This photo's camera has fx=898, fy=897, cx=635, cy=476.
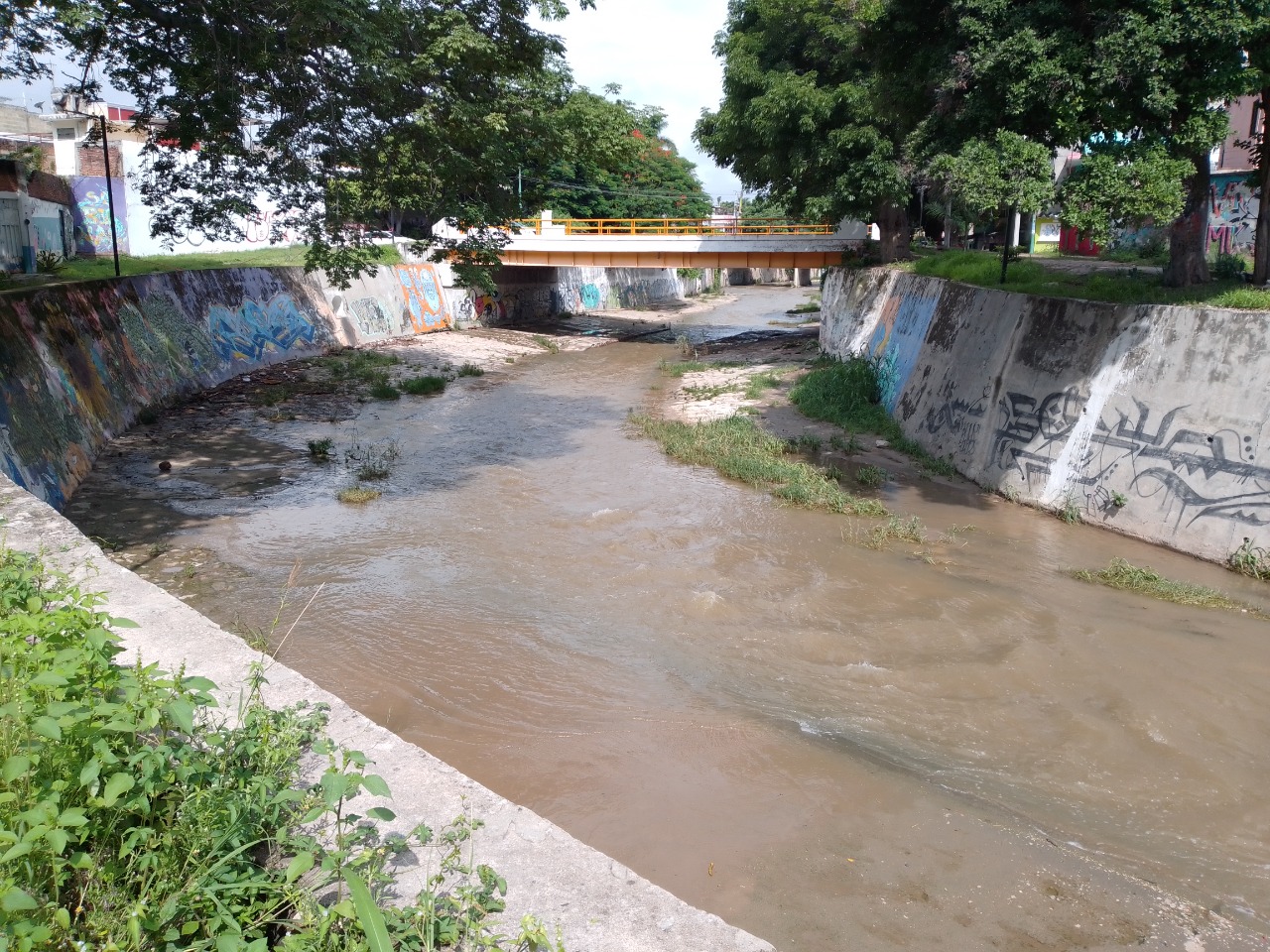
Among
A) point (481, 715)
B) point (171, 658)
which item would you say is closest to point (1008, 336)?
point (481, 715)

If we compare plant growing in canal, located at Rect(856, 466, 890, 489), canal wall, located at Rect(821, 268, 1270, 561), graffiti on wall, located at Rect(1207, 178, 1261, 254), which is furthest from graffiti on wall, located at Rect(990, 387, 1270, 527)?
graffiti on wall, located at Rect(1207, 178, 1261, 254)

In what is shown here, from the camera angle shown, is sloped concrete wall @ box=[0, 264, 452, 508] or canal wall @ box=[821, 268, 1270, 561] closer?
canal wall @ box=[821, 268, 1270, 561]

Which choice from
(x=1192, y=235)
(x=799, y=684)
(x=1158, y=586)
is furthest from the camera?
(x=1192, y=235)

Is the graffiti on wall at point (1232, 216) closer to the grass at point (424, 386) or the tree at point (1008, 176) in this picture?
the tree at point (1008, 176)

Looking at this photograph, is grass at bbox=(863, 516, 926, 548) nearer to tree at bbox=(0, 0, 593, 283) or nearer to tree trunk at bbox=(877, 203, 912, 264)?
tree at bbox=(0, 0, 593, 283)

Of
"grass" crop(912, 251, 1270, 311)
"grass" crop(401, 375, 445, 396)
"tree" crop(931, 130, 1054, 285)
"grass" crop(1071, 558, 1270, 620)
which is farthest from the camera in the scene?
"grass" crop(401, 375, 445, 396)

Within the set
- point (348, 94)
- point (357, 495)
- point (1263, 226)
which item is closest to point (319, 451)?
point (357, 495)

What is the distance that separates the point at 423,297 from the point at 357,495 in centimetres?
1980

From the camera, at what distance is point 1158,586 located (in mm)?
9961

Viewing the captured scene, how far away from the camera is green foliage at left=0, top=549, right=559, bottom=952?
295 cm

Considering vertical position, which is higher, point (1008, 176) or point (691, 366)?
point (1008, 176)

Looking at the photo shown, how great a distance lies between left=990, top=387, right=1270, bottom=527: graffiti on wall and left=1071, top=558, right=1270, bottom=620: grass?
3.68ft

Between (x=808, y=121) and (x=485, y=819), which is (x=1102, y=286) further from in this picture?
(x=485, y=819)

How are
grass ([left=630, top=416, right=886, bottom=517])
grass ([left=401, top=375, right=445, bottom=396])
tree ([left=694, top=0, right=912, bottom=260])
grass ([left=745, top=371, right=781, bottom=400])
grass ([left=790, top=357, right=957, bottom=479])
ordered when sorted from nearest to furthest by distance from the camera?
grass ([left=630, top=416, right=886, bottom=517]) < grass ([left=790, top=357, right=957, bottom=479]) < grass ([left=745, top=371, right=781, bottom=400]) < grass ([left=401, top=375, right=445, bottom=396]) < tree ([left=694, top=0, right=912, bottom=260])
